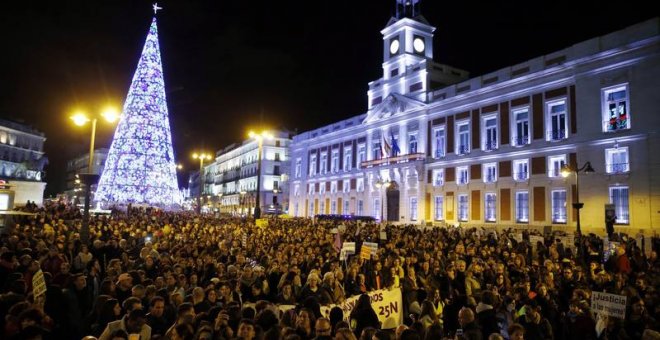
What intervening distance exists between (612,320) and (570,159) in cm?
2736

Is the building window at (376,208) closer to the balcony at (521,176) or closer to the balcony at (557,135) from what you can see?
the balcony at (521,176)

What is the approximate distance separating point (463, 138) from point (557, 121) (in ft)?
28.8

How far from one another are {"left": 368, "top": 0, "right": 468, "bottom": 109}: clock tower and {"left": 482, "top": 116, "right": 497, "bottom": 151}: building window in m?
7.59

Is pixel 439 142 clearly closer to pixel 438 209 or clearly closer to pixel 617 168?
pixel 438 209

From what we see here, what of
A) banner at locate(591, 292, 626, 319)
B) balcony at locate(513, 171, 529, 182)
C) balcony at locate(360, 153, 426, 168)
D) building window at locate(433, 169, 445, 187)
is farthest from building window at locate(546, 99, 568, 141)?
banner at locate(591, 292, 626, 319)

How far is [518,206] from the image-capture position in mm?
35125

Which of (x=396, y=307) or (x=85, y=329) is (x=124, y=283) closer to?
(x=85, y=329)

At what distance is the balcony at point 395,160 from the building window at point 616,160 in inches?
651

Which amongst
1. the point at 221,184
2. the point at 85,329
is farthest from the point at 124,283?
the point at 221,184

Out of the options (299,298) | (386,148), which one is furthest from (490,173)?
(299,298)

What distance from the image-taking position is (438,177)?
1677 inches

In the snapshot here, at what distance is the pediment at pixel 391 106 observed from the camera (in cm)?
4606

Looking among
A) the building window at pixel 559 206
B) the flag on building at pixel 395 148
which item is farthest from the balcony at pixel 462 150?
the building window at pixel 559 206

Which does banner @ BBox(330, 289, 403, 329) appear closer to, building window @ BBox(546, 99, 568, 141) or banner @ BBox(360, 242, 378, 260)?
banner @ BBox(360, 242, 378, 260)
